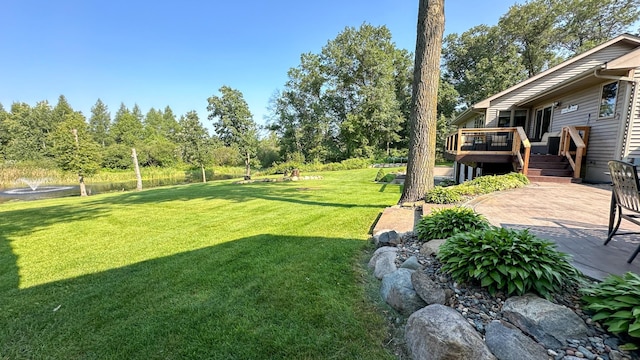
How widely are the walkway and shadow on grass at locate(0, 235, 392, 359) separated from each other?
2.07m

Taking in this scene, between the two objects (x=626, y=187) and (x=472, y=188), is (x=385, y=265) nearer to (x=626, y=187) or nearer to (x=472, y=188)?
(x=626, y=187)

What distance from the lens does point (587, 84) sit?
805cm

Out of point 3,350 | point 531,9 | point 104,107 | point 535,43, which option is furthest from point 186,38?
point 104,107

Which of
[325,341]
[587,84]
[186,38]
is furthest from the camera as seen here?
[186,38]

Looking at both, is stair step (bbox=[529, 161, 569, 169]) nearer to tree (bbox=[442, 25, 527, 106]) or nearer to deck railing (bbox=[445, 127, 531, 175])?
deck railing (bbox=[445, 127, 531, 175])

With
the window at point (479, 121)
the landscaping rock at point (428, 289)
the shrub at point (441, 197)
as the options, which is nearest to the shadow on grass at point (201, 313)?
the landscaping rock at point (428, 289)

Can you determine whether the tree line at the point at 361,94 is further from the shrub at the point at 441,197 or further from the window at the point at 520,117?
the shrub at the point at 441,197

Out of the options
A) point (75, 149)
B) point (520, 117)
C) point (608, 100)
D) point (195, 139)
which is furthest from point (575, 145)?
point (195, 139)

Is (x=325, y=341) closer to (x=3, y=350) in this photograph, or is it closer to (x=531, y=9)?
(x=3, y=350)

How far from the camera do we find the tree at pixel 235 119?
27000 mm

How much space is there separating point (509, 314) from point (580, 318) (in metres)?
0.35

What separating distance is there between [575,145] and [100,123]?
193ft

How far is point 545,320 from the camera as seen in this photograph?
1.56 metres

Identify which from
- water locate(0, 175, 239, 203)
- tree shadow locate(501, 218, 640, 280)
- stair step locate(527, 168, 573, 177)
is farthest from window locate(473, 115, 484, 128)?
water locate(0, 175, 239, 203)
